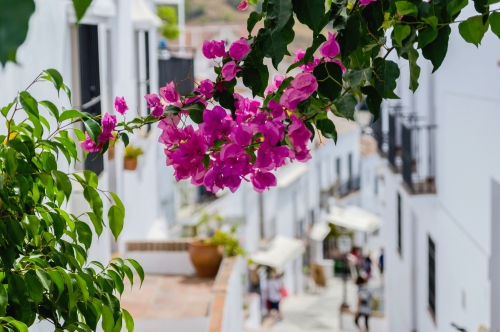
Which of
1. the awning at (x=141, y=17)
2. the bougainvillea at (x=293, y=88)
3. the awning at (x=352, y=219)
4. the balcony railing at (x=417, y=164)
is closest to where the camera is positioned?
the bougainvillea at (x=293, y=88)

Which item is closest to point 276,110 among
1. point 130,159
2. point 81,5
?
point 81,5

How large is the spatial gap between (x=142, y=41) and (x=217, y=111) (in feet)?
38.4

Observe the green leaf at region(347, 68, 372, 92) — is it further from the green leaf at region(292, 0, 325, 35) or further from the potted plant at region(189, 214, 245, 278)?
the potted plant at region(189, 214, 245, 278)

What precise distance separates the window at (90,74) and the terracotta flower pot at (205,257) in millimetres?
2590

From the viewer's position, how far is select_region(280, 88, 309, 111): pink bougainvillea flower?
8.34ft

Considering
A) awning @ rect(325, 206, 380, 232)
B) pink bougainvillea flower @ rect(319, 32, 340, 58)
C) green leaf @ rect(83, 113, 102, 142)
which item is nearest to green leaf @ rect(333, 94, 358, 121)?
pink bougainvillea flower @ rect(319, 32, 340, 58)

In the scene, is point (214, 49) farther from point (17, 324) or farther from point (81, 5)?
point (81, 5)

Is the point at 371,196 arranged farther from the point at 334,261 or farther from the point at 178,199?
the point at 178,199

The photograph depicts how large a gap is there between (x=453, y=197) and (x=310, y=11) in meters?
7.81

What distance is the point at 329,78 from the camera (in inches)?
101

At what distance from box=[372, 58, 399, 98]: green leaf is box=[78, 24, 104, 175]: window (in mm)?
5285

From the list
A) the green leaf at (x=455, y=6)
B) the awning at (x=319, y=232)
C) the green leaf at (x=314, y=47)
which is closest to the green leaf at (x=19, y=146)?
the green leaf at (x=314, y=47)

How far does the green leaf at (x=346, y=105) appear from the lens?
2514 millimetres

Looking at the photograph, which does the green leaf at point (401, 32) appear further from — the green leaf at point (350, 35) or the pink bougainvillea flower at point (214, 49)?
the pink bougainvillea flower at point (214, 49)
